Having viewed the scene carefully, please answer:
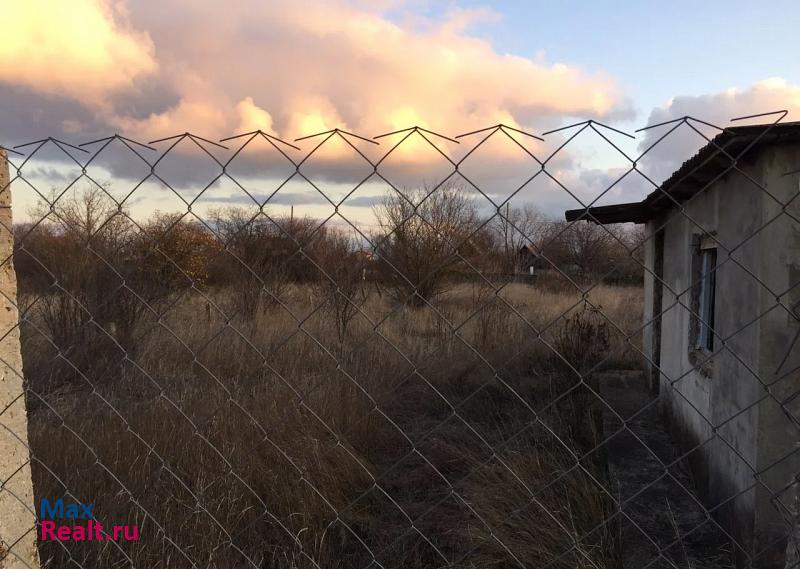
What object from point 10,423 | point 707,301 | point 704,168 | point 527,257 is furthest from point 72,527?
point 707,301

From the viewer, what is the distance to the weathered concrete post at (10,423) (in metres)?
1.65

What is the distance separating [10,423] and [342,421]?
302 centimetres

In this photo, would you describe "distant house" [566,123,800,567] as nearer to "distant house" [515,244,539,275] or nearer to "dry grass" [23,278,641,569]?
"distant house" [515,244,539,275]

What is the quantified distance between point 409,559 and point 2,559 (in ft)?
Result: 6.50

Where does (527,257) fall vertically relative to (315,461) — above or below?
above

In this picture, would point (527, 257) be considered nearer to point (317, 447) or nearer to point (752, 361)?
point (752, 361)

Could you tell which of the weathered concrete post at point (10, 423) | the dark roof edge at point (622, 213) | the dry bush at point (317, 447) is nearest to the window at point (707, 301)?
the dry bush at point (317, 447)

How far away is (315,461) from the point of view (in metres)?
3.57

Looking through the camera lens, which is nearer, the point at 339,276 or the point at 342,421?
the point at 342,421

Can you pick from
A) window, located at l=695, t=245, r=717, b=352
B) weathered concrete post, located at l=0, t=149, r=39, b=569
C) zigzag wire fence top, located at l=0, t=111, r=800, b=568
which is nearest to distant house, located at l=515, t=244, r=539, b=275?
zigzag wire fence top, located at l=0, t=111, r=800, b=568

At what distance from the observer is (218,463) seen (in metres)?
3.34

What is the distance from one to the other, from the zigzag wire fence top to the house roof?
103mm

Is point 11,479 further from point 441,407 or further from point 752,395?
point 441,407

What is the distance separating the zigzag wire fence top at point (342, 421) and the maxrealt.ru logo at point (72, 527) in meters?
0.05
